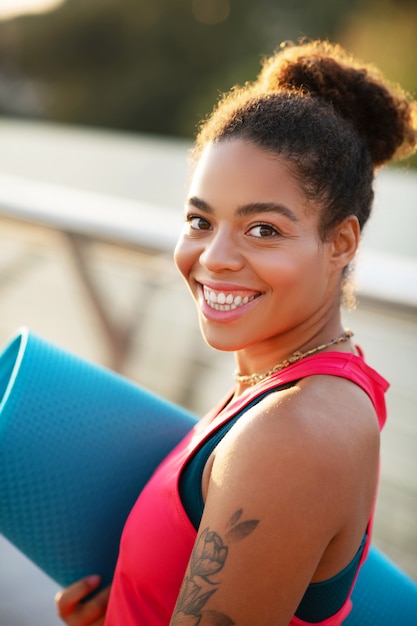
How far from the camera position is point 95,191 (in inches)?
272

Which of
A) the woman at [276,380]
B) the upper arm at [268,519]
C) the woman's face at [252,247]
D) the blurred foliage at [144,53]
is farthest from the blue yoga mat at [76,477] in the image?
the blurred foliage at [144,53]

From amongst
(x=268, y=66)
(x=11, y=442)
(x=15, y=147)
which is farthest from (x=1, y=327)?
(x=15, y=147)

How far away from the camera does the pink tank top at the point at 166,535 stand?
1134mm

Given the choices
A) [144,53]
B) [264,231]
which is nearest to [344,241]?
[264,231]

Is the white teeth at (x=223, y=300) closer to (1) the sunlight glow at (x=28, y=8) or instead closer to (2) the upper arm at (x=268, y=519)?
(2) the upper arm at (x=268, y=519)

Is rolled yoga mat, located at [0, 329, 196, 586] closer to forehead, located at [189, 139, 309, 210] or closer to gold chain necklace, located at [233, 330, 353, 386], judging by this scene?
gold chain necklace, located at [233, 330, 353, 386]

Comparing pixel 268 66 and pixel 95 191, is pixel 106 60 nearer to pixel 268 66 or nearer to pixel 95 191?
pixel 95 191

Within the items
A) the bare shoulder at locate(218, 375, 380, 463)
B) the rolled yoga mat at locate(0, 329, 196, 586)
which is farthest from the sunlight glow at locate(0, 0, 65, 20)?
the bare shoulder at locate(218, 375, 380, 463)

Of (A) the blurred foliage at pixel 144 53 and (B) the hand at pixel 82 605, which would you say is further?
(A) the blurred foliage at pixel 144 53

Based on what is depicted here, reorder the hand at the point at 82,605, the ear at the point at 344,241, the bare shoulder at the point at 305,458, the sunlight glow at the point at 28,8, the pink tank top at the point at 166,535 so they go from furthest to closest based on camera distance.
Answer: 1. the sunlight glow at the point at 28,8
2. the hand at the point at 82,605
3. the ear at the point at 344,241
4. the pink tank top at the point at 166,535
5. the bare shoulder at the point at 305,458

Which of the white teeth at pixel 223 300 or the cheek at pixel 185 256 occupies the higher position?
the cheek at pixel 185 256

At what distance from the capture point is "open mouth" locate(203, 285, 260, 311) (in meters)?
1.20

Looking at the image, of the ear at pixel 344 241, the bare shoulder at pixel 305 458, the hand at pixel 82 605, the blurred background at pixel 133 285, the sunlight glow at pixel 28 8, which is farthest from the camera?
the sunlight glow at pixel 28 8

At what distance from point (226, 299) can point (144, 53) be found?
24.5 metres
